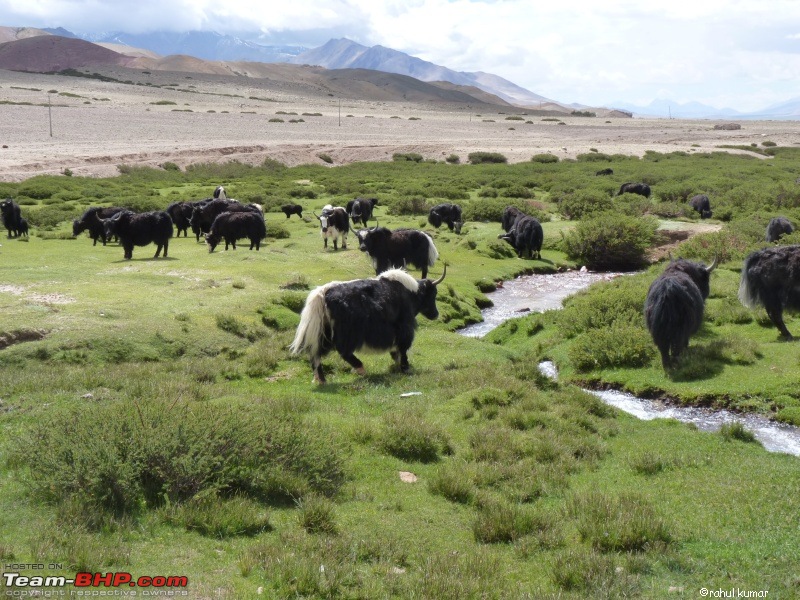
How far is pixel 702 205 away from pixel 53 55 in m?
191

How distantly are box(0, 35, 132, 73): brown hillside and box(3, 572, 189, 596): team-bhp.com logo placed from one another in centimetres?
18847

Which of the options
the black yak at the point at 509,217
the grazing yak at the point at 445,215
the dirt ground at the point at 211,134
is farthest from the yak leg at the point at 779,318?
the dirt ground at the point at 211,134

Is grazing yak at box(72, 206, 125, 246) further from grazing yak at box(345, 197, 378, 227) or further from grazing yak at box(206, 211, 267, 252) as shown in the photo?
grazing yak at box(345, 197, 378, 227)

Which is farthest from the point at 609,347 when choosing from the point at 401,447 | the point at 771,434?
the point at 401,447

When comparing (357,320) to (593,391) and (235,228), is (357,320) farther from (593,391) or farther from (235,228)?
(235,228)

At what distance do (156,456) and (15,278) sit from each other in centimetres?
1266

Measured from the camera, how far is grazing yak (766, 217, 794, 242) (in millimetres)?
22281

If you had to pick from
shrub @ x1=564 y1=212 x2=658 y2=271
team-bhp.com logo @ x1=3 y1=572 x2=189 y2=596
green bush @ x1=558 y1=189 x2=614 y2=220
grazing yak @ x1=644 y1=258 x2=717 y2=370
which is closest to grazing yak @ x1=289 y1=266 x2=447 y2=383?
grazing yak @ x1=644 y1=258 x2=717 y2=370

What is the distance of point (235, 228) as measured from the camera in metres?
23.9

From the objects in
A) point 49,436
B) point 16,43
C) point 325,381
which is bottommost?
point 325,381

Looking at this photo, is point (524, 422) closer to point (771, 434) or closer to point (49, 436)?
point (771, 434)

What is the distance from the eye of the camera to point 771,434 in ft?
33.0

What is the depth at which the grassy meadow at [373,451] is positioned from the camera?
17.6 feet

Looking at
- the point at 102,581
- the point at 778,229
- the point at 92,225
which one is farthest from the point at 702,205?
the point at 102,581
